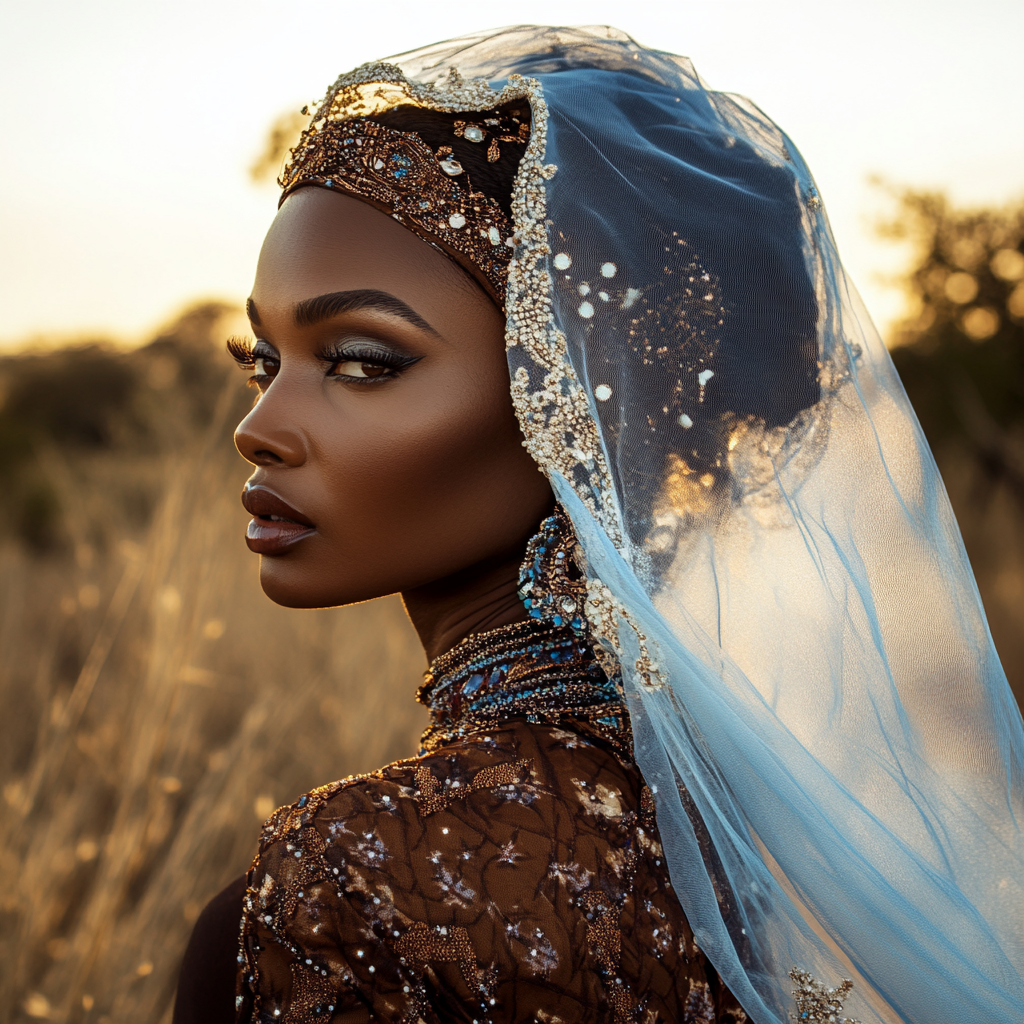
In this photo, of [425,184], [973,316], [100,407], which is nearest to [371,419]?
[425,184]

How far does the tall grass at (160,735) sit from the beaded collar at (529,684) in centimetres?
104

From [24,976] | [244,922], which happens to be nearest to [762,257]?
[244,922]

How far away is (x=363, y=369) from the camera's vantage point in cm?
140

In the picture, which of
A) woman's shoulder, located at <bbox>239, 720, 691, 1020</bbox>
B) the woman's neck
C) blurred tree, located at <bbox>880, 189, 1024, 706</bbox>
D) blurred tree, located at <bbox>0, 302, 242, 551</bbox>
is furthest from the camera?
blurred tree, located at <bbox>880, 189, 1024, 706</bbox>

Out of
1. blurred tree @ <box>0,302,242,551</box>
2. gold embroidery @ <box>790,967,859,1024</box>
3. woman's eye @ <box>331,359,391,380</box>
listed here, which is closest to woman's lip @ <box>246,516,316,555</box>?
woman's eye @ <box>331,359,391,380</box>

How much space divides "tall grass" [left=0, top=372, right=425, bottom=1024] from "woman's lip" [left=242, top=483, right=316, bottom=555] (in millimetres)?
1048

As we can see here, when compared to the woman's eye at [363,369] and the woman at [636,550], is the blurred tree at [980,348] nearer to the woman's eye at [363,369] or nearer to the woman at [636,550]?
the woman at [636,550]

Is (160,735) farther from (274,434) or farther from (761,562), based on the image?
(761,562)

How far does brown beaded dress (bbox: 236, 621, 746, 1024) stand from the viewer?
3.59ft

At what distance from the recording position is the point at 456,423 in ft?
4.59

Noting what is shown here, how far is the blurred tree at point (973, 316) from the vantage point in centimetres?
870

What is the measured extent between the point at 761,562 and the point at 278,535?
0.76m

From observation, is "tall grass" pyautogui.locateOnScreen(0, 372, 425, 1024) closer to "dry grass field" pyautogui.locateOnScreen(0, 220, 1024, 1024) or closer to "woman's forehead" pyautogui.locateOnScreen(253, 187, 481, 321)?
"dry grass field" pyautogui.locateOnScreen(0, 220, 1024, 1024)

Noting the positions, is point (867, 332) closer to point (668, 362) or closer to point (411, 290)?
point (668, 362)
